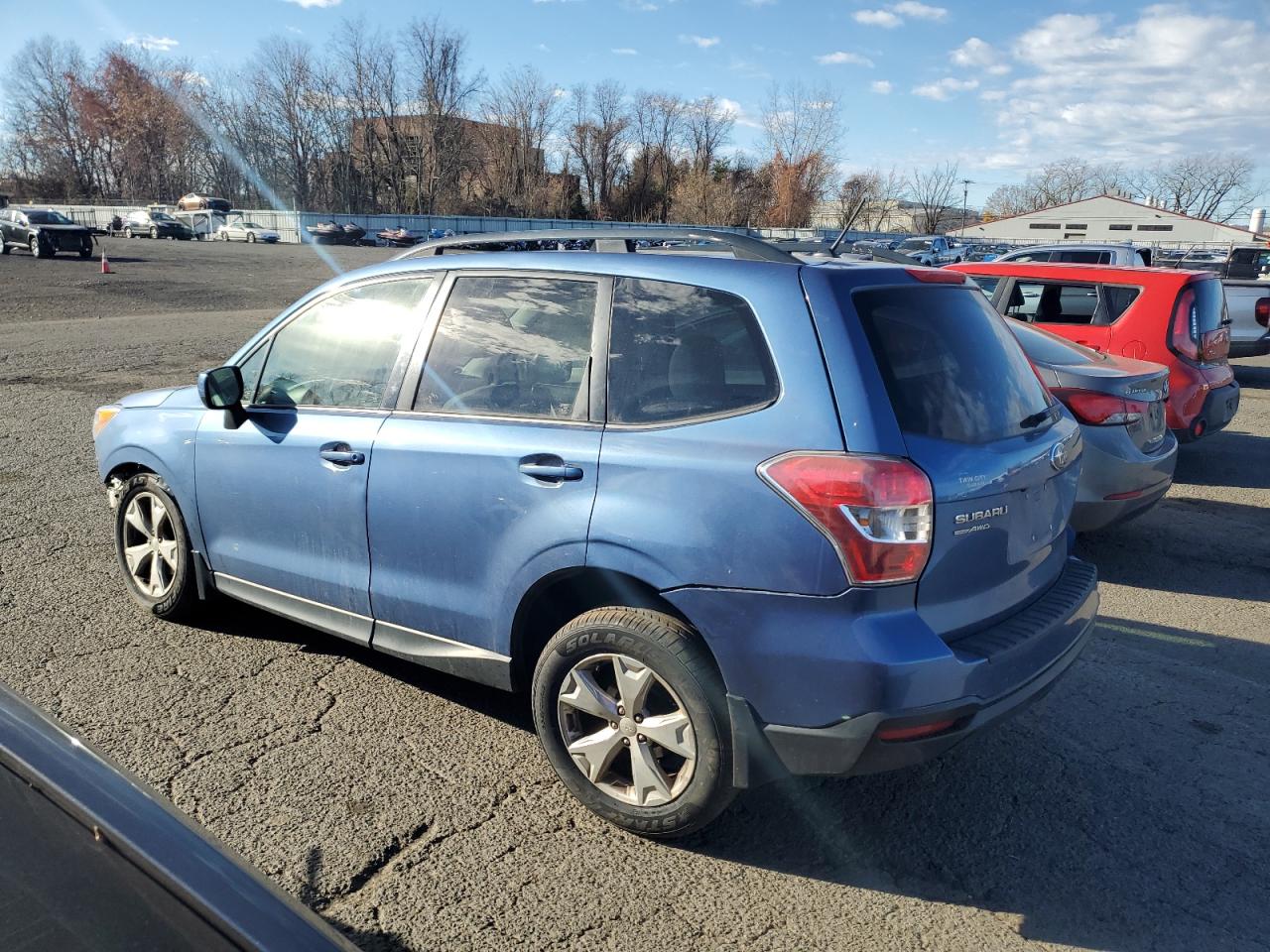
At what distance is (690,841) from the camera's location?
306 centimetres

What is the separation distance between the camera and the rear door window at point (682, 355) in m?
2.83

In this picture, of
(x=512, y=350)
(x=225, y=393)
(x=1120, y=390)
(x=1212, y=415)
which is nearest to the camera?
(x=512, y=350)

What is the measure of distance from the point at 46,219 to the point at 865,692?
133 feet

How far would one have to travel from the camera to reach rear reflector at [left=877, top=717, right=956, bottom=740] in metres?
2.59

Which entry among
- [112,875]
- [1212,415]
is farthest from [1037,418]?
[1212,415]

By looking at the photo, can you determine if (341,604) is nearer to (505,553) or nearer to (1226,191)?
(505,553)

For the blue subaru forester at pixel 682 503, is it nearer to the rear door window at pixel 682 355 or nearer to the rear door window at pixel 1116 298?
the rear door window at pixel 682 355

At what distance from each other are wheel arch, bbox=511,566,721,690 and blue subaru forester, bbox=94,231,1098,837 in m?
0.01

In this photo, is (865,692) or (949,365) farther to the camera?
(949,365)

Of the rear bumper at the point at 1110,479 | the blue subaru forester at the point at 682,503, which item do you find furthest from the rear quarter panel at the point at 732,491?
the rear bumper at the point at 1110,479

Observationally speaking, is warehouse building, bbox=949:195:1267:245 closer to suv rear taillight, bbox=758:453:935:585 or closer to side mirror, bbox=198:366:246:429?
side mirror, bbox=198:366:246:429

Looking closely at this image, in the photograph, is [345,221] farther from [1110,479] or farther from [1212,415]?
[1110,479]

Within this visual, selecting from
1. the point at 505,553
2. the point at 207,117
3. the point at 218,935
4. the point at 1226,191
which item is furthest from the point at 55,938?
the point at 1226,191

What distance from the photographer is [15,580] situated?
505 cm
